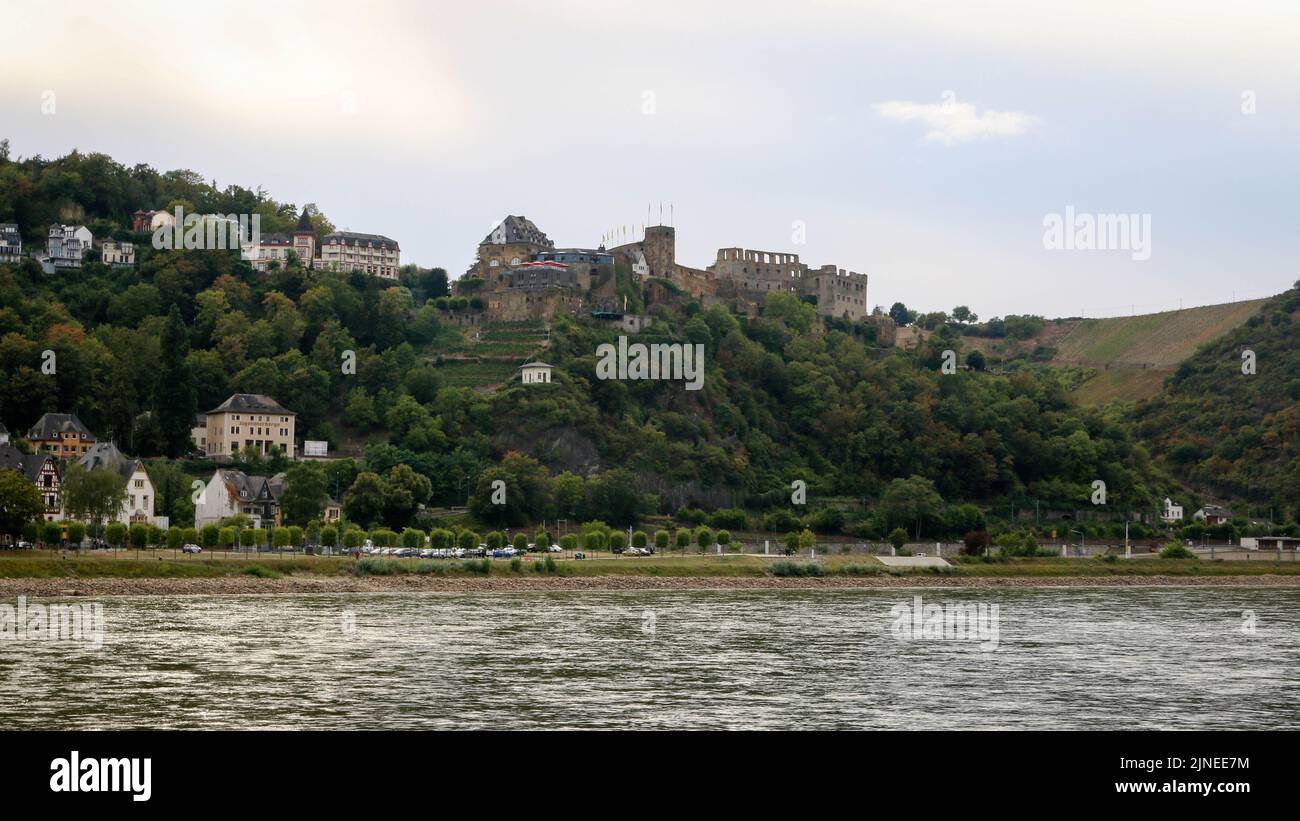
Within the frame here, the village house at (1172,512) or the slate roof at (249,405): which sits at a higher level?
the slate roof at (249,405)

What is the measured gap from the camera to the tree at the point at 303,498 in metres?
99.5

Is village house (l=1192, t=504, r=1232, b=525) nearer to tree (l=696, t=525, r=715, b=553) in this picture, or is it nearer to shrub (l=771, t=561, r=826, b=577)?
tree (l=696, t=525, r=715, b=553)

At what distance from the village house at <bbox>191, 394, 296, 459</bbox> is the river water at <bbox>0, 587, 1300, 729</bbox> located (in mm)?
52719

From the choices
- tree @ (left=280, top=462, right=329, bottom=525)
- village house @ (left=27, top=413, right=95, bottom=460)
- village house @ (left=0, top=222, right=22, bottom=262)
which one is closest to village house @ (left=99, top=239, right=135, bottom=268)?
village house @ (left=0, top=222, right=22, bottom=262)

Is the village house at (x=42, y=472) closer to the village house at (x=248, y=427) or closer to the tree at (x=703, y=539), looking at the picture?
the village house at (x=248, y=427)

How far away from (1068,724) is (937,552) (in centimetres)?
7700

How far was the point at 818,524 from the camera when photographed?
391 feet

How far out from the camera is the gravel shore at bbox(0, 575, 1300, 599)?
68.8 metres

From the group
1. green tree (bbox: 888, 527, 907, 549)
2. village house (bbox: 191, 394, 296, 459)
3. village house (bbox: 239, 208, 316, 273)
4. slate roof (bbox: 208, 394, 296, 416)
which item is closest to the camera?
green tree (bbox: 888, 527, 907, 549)

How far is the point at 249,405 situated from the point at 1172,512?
267 ft

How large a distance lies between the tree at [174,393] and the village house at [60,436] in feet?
18.0

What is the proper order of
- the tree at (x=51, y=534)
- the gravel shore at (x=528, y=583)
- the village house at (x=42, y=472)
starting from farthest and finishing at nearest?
1. the village house at (x=42, y=472)
2. the tree at (x=51, y=534)
3. the gravel shore at (x=528, y=583)

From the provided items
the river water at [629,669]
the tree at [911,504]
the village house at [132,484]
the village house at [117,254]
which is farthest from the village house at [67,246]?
the river water at [629,669]
